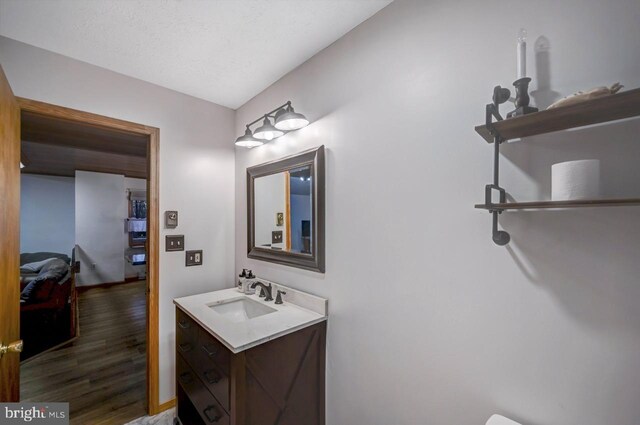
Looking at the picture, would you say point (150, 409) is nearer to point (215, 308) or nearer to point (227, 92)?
point (215, 308)

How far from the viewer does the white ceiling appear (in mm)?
1353

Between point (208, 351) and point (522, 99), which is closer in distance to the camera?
point (522, 99)

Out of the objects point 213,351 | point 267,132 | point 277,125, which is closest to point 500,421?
point 213,351

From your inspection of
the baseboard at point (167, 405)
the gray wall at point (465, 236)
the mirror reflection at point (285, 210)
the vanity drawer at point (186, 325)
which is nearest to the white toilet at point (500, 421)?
the gray wall at point (465, 236)

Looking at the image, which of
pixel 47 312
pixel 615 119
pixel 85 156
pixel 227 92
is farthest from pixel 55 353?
pixel 615 119

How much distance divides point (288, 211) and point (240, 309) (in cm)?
85

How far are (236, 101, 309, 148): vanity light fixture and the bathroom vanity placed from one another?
111 centimetres

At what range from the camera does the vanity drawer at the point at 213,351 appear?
1324 millimetres

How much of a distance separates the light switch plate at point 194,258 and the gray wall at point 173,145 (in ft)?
0.13

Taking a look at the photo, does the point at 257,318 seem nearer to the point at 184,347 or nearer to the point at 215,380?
the point at 215,380

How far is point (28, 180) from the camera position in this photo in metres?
5.66

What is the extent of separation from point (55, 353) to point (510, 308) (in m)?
4.19

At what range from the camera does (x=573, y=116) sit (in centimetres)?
77

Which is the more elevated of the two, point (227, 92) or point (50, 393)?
point (227, 92)
